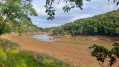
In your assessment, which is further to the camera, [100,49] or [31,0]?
[31,0]

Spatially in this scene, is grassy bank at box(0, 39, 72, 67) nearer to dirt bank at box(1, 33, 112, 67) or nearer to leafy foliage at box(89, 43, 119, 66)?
leafy foliage at box(89, 43, 119, 66)

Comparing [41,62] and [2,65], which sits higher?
[2,65]

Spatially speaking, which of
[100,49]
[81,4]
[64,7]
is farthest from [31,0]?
[100,49]

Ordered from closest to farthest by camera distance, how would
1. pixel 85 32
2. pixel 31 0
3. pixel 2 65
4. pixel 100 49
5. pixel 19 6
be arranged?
pixel 100 49, pixel 31 0, pixel 2 65, pixel 19 6, pixel 85 32

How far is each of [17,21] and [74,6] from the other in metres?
14.1

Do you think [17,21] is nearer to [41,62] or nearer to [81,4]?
[41,62]

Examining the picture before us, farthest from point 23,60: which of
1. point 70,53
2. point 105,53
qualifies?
point 70,53

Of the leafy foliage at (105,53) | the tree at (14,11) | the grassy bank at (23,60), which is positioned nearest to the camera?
the leafy foliage at (105,53)

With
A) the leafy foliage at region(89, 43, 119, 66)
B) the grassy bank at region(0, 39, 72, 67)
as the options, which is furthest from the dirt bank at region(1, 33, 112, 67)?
the leafy foliage at region(89, 43, 119, 66)

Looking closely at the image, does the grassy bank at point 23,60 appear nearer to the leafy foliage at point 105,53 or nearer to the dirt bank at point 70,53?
the leafy foliage at point 105,53

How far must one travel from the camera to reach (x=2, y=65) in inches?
208

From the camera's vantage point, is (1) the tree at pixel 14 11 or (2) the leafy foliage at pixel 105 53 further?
(1) the tree at pixel 14 11

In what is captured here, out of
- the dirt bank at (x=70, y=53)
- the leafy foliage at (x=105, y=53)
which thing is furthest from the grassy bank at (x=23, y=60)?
the dirt bank at (x=70, y=53)

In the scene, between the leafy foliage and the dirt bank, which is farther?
the dirt bank
